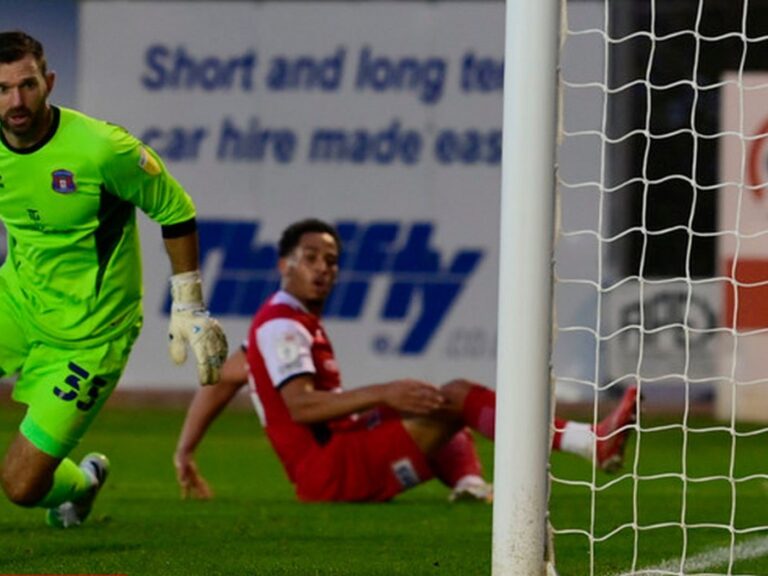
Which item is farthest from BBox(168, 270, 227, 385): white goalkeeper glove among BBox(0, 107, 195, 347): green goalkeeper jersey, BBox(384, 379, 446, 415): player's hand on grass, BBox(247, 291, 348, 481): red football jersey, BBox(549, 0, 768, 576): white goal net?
BBox(549, 0, 768, 576): white goal net

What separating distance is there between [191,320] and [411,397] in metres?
1.59

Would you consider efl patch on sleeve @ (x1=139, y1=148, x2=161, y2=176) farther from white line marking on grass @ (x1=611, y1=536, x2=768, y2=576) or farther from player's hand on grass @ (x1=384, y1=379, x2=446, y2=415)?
white line marking on grass @ (x1=611, y1=536, x2=768, y2=576)

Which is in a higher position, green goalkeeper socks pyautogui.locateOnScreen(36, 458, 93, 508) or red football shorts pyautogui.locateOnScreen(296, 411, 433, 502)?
green goalkeeper socks pyautogui.locateOnScreen(36, 458, 93, 508)

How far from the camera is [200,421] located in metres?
7.93

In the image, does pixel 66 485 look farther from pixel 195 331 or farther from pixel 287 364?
pixel 287 364

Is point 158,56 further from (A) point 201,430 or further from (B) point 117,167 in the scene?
(B) point 117,167

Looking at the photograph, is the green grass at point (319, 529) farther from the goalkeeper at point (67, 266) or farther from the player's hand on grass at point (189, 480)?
the goalkeeper at point (67, 266)

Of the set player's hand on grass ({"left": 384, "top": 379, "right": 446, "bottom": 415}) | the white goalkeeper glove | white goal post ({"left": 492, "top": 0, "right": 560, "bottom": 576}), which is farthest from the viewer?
player's hand on grass ({"left": 384, "top": 379, "right": 446, "bottom": 415})

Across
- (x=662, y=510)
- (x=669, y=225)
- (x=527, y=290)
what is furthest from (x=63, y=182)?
(x=669, y=225)

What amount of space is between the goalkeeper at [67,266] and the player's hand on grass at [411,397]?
1.26 metres

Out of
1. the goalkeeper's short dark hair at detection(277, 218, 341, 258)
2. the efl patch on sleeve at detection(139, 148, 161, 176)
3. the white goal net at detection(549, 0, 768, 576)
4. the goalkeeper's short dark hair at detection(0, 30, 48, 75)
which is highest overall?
the goalkeeper's short dark hair at detection(0, 30, 48, 75)

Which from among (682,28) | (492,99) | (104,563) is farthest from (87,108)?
(104,563)

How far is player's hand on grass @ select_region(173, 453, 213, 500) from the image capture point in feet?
25.6

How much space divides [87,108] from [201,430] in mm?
7673
